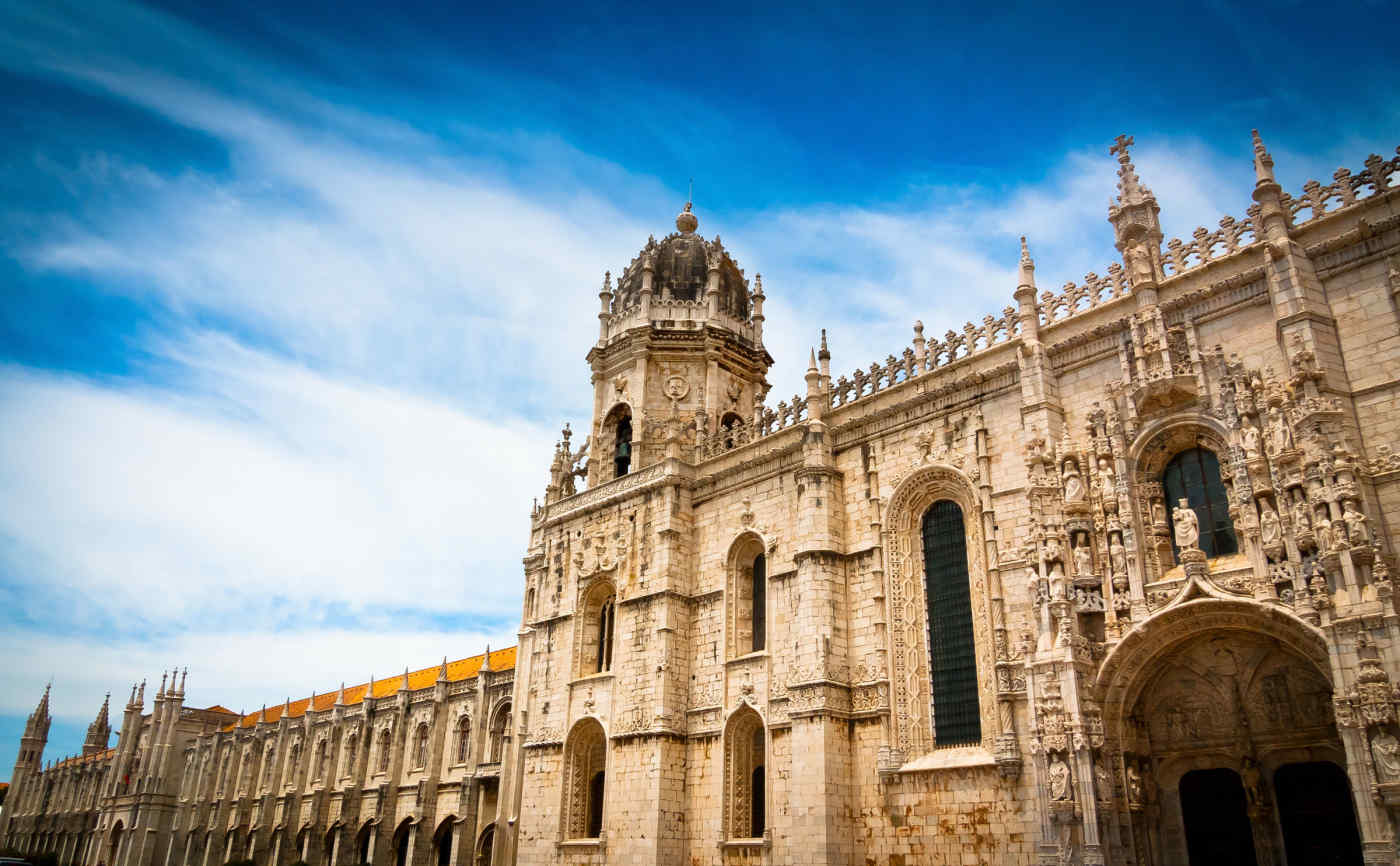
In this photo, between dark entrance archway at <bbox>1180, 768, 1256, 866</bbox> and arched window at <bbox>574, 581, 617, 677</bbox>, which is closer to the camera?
dark entrance archway at <bbox>1180, 768, 1256, 866</bbox>

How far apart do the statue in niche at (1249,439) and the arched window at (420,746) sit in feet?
123

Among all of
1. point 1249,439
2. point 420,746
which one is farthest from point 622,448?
point 420,746

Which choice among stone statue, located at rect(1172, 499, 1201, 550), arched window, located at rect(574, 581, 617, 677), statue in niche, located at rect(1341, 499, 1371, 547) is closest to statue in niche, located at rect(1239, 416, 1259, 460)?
stone statue, located at rect(1172, 499, 1201, 550)

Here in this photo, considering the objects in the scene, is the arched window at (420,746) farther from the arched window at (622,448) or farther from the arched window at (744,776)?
the arched window at (744,776)

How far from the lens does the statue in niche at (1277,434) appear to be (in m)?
17.1

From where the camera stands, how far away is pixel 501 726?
138 feet

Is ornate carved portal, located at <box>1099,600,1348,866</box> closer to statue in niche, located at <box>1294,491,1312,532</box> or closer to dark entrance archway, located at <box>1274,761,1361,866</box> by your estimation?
dark entrance archway, located at <box>1274,761,1361,866</box>

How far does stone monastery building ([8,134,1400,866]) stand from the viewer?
672 inches

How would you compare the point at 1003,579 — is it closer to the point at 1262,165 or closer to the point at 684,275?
the point at 1262,165

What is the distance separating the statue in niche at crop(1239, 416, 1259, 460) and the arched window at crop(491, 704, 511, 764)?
31548mm

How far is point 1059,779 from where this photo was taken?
18031 mm

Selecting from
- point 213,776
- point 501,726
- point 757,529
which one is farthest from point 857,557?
point 213,776

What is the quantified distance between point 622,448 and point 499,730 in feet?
52.6

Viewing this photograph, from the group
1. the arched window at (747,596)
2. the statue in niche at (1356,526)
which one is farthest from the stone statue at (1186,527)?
the arched window at (747,596)
